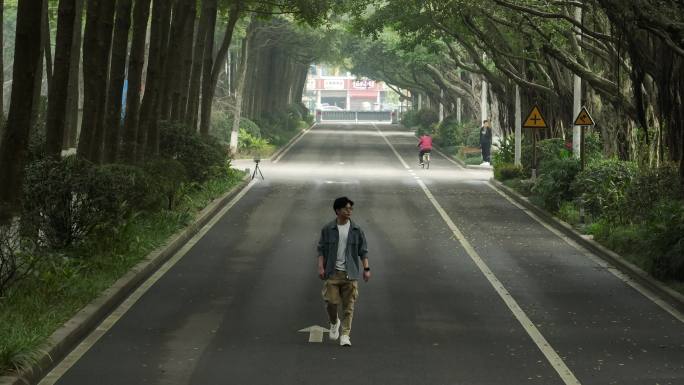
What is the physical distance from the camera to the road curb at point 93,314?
39.1 ft

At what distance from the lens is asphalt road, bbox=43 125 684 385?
1262 centimetres

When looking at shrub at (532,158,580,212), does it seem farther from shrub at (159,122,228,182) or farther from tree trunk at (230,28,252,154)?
tree trunk at (230,28,252,154)

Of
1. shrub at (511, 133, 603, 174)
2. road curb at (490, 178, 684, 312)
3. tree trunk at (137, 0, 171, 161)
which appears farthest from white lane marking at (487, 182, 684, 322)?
tree trunk at (137, 0, 171, 161)

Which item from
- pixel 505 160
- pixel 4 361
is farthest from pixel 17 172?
pixel 505 160

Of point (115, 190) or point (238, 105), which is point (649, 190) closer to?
point (115, 190)

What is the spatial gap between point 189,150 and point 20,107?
17.0 m

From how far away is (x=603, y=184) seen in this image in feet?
91.1

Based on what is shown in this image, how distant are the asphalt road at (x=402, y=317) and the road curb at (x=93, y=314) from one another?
203 millimetres

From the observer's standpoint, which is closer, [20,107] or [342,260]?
[342,260]

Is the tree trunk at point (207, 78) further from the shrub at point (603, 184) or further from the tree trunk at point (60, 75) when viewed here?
the tree trunk at point (60, 75)

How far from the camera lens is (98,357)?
13.2 m

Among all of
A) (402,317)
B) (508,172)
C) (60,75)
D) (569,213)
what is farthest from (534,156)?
(402,317)

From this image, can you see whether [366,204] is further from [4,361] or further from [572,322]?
[4,361]

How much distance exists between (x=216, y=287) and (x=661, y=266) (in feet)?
21.9
